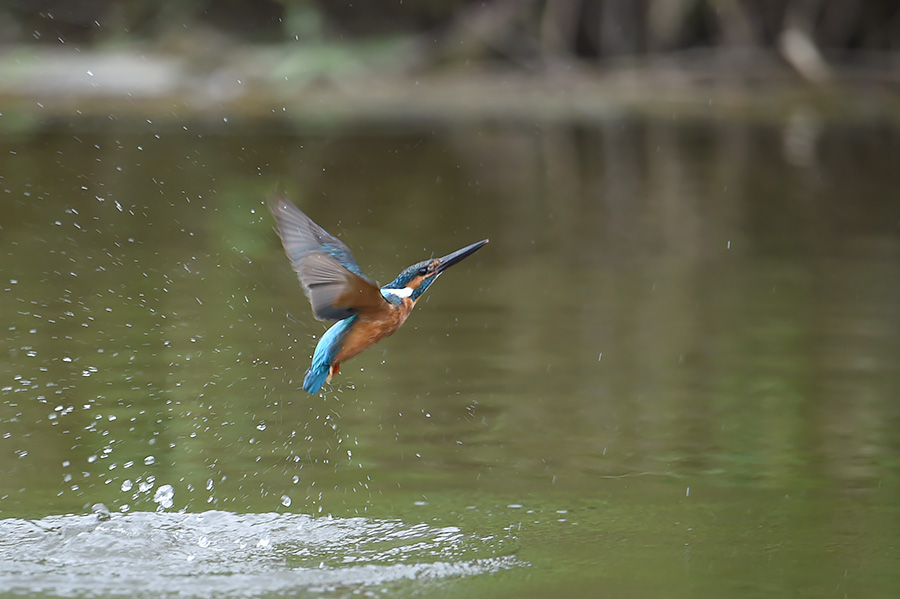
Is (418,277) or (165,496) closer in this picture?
(418,277)

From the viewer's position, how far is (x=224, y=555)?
3.02m

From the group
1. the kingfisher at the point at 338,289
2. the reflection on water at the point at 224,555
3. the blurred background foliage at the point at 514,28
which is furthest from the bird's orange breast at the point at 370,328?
the blurred background foliage at the point at 514,28

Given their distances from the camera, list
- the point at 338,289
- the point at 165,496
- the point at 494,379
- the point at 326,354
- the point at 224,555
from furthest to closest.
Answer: the point at 494,379, the point at 165,496, the point at 326,354, the point at 224,555, the point at 338,289

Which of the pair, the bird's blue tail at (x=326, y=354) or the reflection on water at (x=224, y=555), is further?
the bird's blue tail at (x=326, y=354)

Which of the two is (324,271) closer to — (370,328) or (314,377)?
(370,328)

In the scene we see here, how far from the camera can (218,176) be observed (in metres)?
8.79

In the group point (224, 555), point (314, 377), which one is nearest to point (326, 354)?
point (314, 377)

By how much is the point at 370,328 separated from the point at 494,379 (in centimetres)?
145

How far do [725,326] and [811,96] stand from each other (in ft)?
23.2

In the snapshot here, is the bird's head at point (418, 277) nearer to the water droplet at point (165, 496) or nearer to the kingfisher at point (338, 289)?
the kingfisher at point (338, 289)

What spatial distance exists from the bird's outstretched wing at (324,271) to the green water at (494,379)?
52cm

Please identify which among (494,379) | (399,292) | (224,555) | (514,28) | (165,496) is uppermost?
(514,28)

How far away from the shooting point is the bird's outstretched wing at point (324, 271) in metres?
2.92

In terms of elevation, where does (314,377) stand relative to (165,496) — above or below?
above
